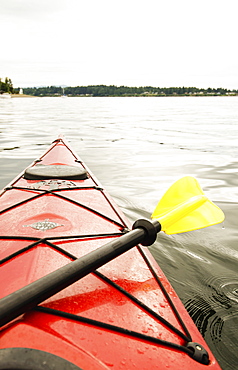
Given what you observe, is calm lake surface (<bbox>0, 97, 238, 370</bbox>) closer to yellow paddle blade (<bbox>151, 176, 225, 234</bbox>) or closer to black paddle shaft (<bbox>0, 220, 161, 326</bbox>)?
yellow paddle blade (<bbox>151, 176, 225, 234</bbox>)

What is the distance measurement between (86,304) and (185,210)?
3.65 feet

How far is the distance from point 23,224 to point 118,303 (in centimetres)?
94

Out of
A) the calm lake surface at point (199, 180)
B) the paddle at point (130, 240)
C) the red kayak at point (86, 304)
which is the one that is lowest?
the calm lake surface at point (199, 180)

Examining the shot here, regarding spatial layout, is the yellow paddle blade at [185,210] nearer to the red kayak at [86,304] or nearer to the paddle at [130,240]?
the paddle at [130,240]

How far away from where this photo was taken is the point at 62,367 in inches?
34.3

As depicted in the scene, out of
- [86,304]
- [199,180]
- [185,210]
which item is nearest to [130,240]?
[86,304]

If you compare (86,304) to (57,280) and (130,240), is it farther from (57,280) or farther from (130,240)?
(130,240)

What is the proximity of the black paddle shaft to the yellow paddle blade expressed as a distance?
518 mm

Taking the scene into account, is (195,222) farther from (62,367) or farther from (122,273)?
(62,367)

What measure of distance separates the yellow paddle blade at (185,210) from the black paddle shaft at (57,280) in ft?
1.70

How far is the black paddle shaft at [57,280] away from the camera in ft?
3.21

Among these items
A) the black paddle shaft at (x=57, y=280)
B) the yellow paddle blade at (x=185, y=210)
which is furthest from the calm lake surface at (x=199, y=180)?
the black paddle shaft at (x=57, y=280)

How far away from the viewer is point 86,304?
1227 mm

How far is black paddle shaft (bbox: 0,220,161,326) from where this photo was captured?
3.21 feet
